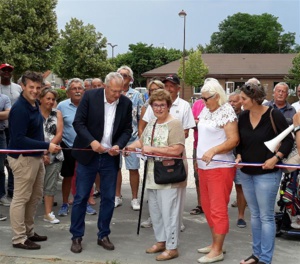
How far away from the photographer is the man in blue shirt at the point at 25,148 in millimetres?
4738

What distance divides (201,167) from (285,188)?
4.93 feet

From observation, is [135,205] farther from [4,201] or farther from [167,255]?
[167,255]

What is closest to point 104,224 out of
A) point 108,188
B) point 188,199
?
point 108,188

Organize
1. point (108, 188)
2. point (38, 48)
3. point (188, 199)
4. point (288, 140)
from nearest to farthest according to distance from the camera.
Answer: point (288, 140), point (108, 188), point (188, 199), point (38, 48)

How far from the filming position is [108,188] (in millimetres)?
5074

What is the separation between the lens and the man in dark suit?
492cm

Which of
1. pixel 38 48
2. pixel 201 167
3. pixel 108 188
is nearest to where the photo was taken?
pixel 201 167

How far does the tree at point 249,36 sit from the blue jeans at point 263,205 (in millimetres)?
77217

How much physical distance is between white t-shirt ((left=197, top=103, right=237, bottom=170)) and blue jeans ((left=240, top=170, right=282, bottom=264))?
30 cm

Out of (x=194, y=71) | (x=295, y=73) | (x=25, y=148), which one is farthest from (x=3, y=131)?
(x=295, y=73)

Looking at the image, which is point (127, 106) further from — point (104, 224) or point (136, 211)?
point (136, 211)

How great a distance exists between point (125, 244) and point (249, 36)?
77839 millimetres

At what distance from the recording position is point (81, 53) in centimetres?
3769

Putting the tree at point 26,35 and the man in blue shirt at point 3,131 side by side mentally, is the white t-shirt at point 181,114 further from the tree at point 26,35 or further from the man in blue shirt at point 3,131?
the tree at point 26,35
